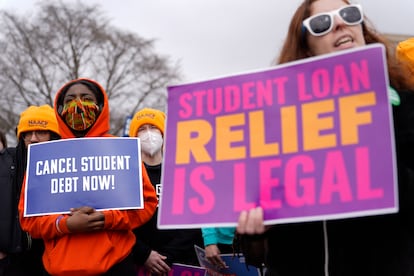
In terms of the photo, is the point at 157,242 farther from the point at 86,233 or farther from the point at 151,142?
the point at 86,233

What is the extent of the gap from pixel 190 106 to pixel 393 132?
735 mm

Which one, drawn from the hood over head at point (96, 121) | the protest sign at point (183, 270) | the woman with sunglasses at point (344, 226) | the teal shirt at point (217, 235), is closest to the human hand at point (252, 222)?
the woman with sunglasses at point (344, 226)

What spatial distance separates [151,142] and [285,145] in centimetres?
253

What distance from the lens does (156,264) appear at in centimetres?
352

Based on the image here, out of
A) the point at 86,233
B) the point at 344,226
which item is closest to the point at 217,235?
the point at 86,233

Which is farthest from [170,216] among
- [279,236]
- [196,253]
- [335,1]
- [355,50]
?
[196,253]

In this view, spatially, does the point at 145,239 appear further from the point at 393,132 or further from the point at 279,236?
the point at 393,132

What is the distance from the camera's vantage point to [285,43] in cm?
222

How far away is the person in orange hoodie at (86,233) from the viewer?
2742 mm

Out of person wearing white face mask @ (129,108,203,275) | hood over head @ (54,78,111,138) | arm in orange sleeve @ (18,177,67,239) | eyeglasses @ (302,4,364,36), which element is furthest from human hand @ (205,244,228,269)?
eyeglasses @ (302,4,364,36)

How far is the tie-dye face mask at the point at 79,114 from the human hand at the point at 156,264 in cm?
102

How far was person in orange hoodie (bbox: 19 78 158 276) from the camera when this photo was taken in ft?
9.00

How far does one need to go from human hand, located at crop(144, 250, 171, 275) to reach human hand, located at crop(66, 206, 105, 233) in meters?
0.84

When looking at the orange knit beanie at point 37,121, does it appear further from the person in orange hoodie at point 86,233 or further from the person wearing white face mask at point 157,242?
the person in orange hoodie at point 86,233
